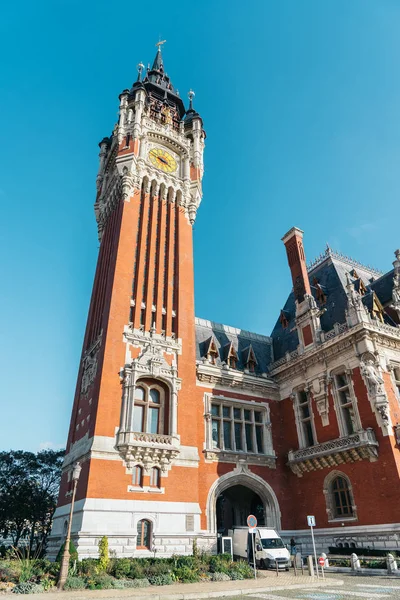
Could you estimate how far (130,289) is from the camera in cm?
3169

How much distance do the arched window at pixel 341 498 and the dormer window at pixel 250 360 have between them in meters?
11.5

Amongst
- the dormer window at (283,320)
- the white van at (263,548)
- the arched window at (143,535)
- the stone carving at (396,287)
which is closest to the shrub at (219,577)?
the white van at (263,548)

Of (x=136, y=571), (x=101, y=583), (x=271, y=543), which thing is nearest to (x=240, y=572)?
(x=271, y=543)

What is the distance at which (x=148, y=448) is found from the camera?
2589cm

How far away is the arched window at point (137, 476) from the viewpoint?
25.4m

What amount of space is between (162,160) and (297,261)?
54.7 feet

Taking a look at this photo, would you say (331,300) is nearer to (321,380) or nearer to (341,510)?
(321,380)

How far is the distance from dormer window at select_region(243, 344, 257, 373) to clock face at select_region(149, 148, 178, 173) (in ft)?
63.3

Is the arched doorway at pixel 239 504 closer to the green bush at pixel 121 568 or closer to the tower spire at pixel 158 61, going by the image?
the green bush at pixel 121 568

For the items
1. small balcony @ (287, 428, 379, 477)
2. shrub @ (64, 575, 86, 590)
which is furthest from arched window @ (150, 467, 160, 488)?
small balcony @ (287, 428, 379, 477)

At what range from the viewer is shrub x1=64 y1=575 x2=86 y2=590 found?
1645cm

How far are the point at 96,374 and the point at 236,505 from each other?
18.1m

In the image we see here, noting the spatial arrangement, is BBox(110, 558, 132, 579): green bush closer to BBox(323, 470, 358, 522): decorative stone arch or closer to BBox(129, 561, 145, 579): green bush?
BBox(129, 561, 145, 579): green bush

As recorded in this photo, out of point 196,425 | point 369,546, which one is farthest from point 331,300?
point 369,546
